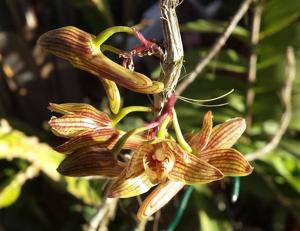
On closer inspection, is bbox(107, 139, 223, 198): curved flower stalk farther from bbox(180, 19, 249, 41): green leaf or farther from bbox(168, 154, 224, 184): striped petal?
bbox(180, 19, 249, 41): green leaf

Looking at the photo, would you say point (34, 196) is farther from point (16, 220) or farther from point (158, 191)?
point (158, 191)

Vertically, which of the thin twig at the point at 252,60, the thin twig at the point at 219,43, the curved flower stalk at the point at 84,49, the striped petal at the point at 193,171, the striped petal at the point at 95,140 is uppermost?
the curved flower stalk at the point at 84,49

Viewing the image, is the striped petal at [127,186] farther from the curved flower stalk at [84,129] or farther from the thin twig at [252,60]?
the thin twig at [252,60]

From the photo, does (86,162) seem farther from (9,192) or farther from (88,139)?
(9,192)

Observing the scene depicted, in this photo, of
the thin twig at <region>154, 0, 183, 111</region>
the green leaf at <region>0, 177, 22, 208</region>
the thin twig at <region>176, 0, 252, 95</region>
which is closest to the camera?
the thin twig at <region>154, 0, 183, 111</region>

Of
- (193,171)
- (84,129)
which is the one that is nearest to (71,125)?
(84,129)

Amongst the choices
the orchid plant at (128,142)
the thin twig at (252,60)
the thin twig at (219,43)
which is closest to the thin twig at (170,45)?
the orchid plant at (128,142)

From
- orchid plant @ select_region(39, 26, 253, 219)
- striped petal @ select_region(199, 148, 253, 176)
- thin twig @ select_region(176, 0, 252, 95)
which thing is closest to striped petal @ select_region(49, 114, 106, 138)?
orchid plant @ select_region(39, 26, 253, 219)

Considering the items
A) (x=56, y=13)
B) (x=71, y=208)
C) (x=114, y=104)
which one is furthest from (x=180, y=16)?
(x=114, y=104)
